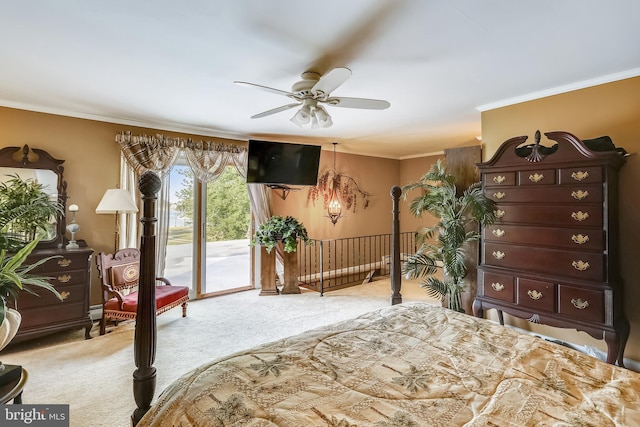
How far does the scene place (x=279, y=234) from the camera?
15.3 ft

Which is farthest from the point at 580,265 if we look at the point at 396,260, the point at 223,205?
the point at 223,205

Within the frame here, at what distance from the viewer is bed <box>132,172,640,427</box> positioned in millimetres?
958

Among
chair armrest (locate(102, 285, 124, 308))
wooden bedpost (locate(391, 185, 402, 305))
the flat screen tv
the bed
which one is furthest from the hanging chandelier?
the bed

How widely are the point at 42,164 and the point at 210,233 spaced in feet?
6.70

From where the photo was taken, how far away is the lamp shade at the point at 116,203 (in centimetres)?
336

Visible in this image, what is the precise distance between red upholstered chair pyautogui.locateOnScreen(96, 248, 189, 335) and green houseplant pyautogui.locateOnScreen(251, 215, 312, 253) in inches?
51.4

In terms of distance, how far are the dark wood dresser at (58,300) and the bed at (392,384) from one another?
2.35m

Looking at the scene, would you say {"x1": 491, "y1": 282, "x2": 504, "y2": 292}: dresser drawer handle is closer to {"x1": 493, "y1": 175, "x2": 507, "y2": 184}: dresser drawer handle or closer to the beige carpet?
{"x1": 493, "y1": 175, "x2": 507, "y2": 184}: dresser drawer handle

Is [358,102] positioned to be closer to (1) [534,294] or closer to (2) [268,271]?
(1) [534,294]

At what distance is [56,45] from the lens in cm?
210

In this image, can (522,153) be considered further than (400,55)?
Yes

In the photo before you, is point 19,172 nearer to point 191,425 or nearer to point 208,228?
point 208,228

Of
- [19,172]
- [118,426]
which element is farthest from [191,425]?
[19,172]

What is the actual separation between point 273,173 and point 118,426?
3463 millimetres
